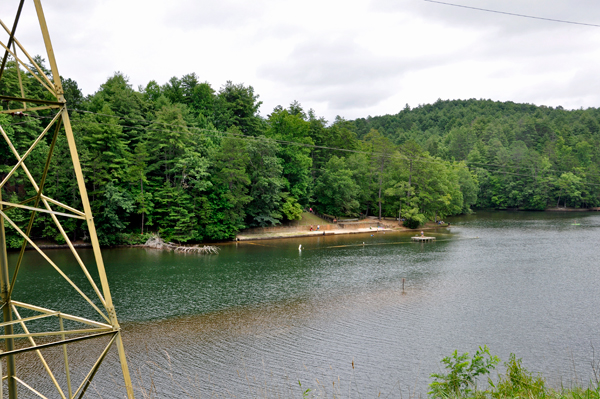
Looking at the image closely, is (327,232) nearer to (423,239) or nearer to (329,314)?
(423,239)

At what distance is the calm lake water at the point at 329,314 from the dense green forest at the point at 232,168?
16.2 ft

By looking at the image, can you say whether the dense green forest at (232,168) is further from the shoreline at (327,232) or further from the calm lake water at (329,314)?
the calm lake water at (329,314)

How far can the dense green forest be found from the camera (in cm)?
3306

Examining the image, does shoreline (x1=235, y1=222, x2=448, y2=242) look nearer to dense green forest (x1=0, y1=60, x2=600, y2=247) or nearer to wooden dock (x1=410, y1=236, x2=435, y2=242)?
dense green forest (x1=0, y1=60, x2=600, y2=247)

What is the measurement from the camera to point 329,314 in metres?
18.5

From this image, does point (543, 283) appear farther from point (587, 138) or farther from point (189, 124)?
point (587, 138)

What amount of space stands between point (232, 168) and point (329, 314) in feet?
73.8

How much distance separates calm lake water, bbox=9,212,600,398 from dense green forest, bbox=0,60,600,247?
4935 millimetres

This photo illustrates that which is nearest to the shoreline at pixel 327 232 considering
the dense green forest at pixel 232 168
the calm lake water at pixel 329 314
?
the dense green forest at pixel 232 168

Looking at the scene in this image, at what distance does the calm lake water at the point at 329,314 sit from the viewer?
12625mm

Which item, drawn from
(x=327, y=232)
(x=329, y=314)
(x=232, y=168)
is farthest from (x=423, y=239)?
(x=329, y=314)

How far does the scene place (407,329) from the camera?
16547 mm

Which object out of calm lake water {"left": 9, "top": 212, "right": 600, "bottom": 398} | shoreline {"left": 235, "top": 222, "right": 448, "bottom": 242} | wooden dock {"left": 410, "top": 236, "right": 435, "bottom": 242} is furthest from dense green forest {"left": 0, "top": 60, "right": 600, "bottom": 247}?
wooden dock {"left": 410, "top": 236, "right": 435, "bottom": 242}

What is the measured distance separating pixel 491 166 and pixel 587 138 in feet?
92.9
